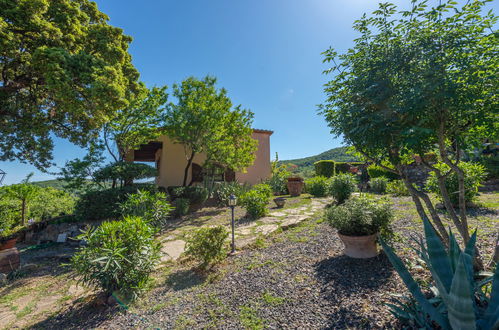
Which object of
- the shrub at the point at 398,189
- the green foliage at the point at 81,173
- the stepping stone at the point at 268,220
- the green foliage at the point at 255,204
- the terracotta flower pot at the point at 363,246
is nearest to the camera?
the terracotta flower pot at the point at 363,246

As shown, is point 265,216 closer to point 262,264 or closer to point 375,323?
point 262,264

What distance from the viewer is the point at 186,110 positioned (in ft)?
24.8

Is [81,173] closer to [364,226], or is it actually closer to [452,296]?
[364,226]

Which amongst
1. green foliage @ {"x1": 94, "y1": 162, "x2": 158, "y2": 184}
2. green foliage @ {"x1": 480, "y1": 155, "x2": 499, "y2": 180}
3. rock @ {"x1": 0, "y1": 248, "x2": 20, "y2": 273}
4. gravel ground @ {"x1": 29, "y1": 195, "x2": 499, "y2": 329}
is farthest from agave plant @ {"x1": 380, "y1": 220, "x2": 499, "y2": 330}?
green foliage @ {"x1": 480, "y1": 155, "x2": 499, "y2": 180}

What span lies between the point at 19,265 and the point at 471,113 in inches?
303

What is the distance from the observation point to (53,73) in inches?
154

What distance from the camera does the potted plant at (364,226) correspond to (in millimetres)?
2705

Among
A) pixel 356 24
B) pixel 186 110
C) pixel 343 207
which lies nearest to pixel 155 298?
pixel 343 207

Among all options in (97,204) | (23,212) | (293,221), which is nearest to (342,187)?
(293,221)

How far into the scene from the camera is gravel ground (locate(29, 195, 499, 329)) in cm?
187

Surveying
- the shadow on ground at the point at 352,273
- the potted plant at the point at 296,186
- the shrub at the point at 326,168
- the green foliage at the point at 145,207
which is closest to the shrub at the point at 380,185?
the potted plant at the point at 296,186

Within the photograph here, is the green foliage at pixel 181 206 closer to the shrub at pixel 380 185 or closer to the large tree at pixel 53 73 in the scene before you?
the large tree at pixel 53 73

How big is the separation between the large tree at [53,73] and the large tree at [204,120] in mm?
1743

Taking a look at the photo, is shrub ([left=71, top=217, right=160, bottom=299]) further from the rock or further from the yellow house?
the yellow house
